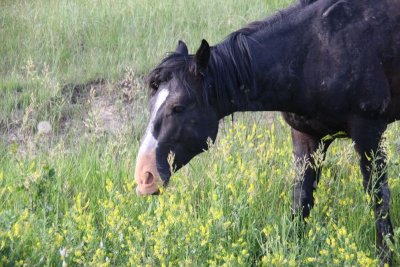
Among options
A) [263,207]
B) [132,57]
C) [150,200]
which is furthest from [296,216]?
[132,57]

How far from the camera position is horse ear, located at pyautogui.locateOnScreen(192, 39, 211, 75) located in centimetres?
465

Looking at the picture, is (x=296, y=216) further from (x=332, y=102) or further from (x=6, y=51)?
(x=6, y=51)

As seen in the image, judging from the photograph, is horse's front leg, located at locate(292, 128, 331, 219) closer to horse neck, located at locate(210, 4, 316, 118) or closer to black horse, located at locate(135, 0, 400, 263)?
black horse, located at locate(135, 0, 400, 263)

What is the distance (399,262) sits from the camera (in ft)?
15.3

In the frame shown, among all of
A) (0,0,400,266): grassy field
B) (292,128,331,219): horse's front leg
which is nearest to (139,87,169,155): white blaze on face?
(0,0,400,266): grassy field

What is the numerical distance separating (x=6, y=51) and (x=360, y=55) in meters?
4.56

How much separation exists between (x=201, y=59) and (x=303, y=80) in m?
0.69

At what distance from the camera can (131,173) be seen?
18.7 ft

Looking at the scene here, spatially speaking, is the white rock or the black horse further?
the white rock

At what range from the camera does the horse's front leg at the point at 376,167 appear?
4.93 metres

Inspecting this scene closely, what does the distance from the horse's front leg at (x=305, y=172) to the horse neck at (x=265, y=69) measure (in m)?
0.34

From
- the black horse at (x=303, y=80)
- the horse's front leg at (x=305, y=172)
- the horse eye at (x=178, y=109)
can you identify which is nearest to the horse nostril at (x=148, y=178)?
the black horse at (x=303, y=80)

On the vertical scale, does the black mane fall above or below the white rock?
below

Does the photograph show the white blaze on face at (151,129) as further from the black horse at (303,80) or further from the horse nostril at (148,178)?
the horse nostril at (148,178)
